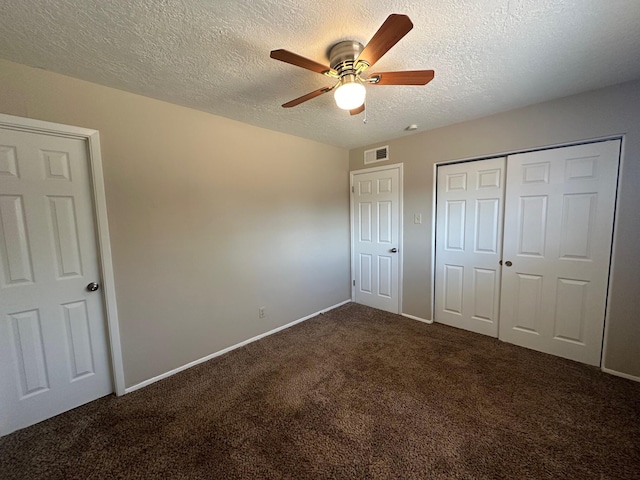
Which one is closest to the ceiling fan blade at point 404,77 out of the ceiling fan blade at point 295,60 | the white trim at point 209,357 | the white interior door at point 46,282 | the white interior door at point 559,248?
the ceiling fan blade at point 295,60

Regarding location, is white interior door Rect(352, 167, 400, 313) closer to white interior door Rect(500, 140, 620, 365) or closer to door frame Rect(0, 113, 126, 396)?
white interior door Rect(500, 140, 620, 365)

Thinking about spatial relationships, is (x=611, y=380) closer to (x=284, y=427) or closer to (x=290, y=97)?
(x=284, y=427)

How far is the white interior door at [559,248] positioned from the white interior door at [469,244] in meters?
0.12

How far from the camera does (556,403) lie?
6.02 ft

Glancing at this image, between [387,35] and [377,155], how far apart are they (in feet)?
8.04

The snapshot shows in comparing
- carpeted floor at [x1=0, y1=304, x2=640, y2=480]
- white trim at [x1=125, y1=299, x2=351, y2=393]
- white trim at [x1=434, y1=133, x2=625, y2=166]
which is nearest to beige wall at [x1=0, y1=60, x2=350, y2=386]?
white trim at [x1=125, y1=299, x2=351, y2=393]

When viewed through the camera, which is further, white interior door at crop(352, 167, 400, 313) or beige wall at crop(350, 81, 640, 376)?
white interior door at crop(352, 167, 400, 313)

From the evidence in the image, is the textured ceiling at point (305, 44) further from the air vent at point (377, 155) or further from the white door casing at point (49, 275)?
the air vent at point (377, 155)

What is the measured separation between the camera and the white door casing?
5.30ft

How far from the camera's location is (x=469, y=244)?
291 centimetres

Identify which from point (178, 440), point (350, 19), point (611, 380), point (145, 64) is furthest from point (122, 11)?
point (611, 380)

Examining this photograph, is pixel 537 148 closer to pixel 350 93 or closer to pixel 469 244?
pixel 469 244

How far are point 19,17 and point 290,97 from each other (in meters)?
1.52

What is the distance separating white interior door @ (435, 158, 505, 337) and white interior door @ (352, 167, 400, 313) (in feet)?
1.81
